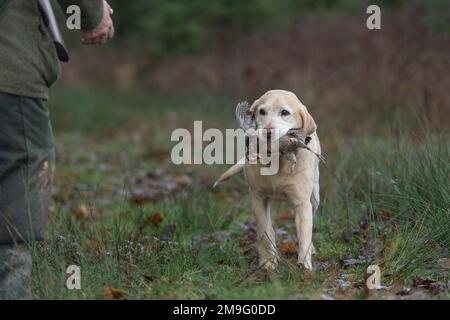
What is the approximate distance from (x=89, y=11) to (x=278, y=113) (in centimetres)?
134

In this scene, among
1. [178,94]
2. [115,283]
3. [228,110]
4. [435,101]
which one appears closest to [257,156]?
[115,283]

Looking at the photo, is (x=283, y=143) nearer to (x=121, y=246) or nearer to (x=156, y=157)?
(x=121, y=246)

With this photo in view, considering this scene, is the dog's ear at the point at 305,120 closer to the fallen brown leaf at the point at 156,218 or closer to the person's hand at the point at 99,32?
the person's hand at the point at 99,32

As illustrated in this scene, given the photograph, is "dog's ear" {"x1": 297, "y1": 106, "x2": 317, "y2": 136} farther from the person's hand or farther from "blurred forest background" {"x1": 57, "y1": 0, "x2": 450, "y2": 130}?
"blurred forest background" {"x1": 57, "y1": 0, "x2": 450, "y2": 130}

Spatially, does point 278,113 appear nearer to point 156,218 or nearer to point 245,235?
point 245,235

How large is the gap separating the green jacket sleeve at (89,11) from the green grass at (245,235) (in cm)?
132

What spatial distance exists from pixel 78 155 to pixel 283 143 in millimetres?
8098

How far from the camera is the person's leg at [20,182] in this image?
171 inches

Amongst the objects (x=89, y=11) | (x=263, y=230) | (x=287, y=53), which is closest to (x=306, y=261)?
(x=263, y=230)

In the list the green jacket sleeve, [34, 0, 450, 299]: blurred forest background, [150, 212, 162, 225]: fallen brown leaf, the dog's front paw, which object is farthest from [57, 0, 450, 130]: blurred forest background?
the green jacket sleeve

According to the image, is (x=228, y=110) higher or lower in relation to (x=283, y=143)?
lower

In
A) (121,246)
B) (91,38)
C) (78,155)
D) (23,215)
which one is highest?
(91,38)

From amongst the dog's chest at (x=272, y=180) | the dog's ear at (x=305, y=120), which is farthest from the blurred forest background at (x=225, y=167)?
the dog's ear at (x=305, y=120)

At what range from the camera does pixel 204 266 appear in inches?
211
